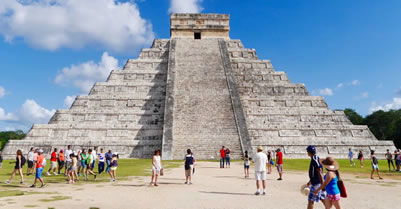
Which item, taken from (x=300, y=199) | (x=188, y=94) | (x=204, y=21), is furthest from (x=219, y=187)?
(x=204, y=21)

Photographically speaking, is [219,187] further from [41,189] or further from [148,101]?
[148,101]

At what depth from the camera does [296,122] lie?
2033 centimetres

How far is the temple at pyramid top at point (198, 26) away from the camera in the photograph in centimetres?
3136

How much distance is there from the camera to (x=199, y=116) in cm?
1928

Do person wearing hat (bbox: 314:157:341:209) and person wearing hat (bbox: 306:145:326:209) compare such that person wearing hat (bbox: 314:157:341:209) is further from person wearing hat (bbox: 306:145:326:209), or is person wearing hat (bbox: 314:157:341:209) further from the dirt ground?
the dirt ground

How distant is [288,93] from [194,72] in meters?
8.17

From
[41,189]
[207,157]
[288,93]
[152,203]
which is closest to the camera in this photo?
[152,203]

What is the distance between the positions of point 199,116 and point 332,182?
49.2 ft

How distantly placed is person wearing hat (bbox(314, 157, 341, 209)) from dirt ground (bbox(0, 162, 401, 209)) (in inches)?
70.4

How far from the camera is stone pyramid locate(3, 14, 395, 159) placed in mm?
17922

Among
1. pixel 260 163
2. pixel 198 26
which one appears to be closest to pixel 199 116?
pixel 260 163

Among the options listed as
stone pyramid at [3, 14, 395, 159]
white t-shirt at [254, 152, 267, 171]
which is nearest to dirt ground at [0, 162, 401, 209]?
white t-shirt at [254, 152, 267, 171]

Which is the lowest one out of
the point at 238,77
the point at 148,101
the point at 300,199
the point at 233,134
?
the point at 300,199

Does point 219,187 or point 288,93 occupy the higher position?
point 288,93
